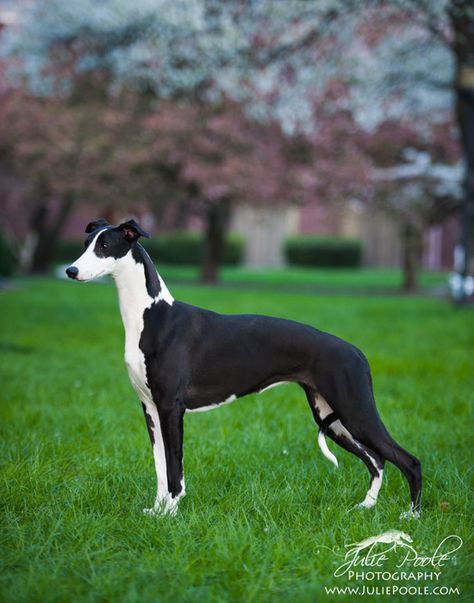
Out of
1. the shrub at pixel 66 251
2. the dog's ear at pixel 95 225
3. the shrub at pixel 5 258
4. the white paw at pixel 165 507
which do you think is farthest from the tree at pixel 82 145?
the white paw at pixel 165 507

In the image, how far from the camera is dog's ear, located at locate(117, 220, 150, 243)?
3.13 metres

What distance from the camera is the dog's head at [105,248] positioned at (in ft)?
10.0

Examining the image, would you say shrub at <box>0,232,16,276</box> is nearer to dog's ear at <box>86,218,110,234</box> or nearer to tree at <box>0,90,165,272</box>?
tree at <box>0,90,165,272</box>

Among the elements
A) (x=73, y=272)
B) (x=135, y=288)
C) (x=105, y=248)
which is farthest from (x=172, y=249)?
(x=73, y=272)

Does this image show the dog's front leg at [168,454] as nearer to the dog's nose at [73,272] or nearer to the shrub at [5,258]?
the dog's nose at [73,272]

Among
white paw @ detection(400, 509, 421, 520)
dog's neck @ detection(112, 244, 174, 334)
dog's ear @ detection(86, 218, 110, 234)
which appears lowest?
white paw @ detection(400, 509, 421, 520)

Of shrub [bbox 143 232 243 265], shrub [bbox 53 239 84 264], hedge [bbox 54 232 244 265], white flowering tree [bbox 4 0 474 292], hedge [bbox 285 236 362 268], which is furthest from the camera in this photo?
hedge [bbox 285 236 362 268]

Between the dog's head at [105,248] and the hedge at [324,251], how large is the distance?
28.8 meters

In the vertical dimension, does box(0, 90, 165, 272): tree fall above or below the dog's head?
above

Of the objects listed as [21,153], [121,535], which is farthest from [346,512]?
[21,153]

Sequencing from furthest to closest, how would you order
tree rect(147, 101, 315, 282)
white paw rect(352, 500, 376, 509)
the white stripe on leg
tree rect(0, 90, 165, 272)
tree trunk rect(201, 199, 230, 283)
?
tree trunk rect(201, 199, 230, 283) < tree rect(0, 90, 165, 272) < tree rect(147, 101, 315, 282) < white paw rect(352, 500, 376, 509) < the white stripe on leg

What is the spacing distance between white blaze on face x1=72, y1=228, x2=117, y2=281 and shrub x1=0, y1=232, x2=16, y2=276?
1433cm

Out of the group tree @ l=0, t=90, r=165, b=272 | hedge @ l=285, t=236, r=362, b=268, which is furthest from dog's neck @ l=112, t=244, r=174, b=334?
hedge @ l=285, t=236, r=362, b=268

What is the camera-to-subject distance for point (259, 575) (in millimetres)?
2682
